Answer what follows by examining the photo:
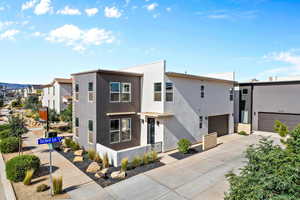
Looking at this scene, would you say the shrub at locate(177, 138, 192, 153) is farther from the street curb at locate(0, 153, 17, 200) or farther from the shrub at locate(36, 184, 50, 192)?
the street curb at locate(0, 153, 17, 200)

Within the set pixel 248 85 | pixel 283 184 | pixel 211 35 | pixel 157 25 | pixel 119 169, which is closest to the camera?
pixel 283 184

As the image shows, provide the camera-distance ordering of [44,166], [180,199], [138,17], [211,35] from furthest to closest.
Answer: [211,35] < [138,17] < [44,166] < [180,199]

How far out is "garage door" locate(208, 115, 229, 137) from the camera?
16345 millimetres

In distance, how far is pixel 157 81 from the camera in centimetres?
1245

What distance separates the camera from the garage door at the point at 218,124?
16345 millimetres

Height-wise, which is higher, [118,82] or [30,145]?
[118,82]

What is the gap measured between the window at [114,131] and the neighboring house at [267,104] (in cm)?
1388

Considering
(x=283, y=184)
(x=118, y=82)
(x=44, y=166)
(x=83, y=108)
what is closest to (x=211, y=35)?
(x=118, y=82)

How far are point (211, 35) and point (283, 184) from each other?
12.9m

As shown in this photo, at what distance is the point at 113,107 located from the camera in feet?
39.9

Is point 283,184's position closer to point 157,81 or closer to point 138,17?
point 157,81

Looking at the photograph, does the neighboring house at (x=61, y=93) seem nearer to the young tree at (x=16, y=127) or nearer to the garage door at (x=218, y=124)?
the young tree at (x=16, y=127)

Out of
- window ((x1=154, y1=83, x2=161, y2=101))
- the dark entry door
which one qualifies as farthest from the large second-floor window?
the dark entry door

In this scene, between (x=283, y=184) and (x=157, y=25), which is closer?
(x=283, y=184)
